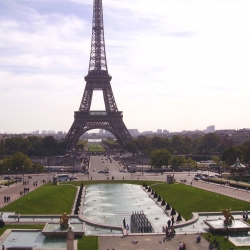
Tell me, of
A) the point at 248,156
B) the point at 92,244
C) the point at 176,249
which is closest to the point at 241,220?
the point at 176,249

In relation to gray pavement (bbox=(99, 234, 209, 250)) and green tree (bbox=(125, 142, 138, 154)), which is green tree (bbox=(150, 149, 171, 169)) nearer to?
green tree (bbox=(125, 142, 138, 154))

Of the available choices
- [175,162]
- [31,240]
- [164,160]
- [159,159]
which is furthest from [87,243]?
[175,162]

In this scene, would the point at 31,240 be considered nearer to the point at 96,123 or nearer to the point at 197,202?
the point at 197,202

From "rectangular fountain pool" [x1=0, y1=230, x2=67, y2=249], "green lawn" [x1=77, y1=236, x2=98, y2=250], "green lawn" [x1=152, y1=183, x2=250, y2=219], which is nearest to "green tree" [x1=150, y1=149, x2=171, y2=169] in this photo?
"green lawn" [x1=152, y1=183, x2=250, y2=219]

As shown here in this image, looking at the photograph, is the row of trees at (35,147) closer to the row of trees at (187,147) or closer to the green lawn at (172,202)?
the row of trees at (187,147)

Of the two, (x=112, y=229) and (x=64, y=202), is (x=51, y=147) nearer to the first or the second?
(x=64, y=202)

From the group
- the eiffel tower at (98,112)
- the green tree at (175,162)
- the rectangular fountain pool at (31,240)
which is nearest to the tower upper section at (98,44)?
the eiffel tower at (98,112)
